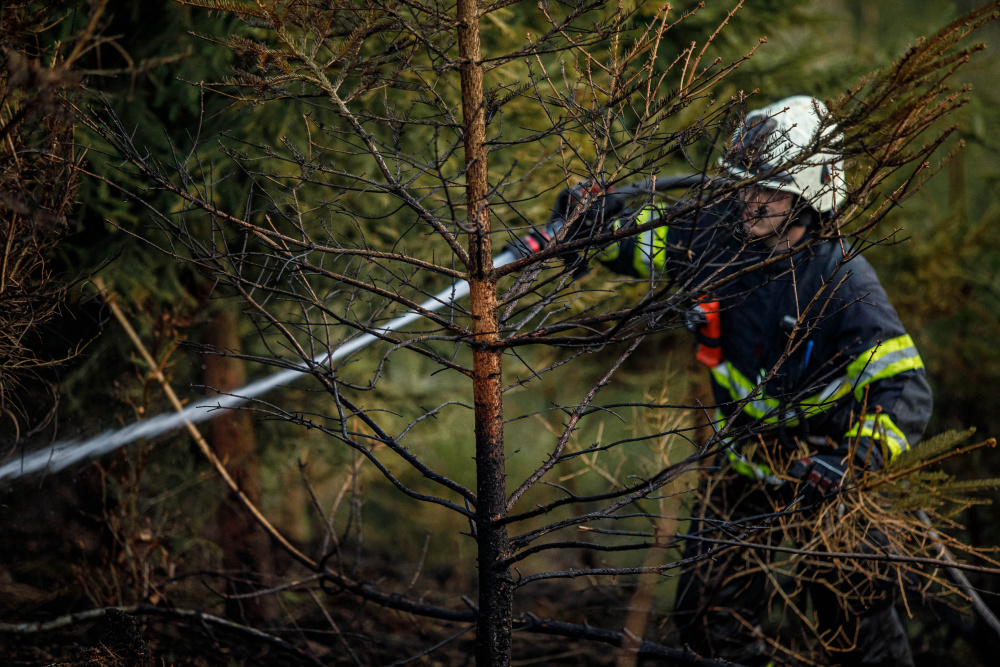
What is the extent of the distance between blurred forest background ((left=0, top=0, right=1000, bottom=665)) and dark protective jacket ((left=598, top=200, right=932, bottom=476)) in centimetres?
55

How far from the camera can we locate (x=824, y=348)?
3361 millimetres

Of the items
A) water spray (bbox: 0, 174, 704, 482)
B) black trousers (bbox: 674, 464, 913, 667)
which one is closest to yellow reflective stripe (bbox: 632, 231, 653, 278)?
water spray (bbox: 0, 174, 704, 482)

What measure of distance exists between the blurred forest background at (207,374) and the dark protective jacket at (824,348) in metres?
0.55

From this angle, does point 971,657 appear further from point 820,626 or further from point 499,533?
point 499,533

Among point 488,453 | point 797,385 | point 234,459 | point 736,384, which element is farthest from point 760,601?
point 234,459

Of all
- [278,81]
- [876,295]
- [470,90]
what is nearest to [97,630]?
[278,81]

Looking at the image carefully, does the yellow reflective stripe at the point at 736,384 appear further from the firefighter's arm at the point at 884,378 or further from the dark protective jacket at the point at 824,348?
the firefighter's arm at the point at 884,378

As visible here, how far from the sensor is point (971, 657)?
5281 millimetres

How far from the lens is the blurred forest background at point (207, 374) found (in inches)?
129

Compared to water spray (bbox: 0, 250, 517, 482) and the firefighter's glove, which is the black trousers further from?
water spray (bbox: 0, 250, 517, 482)

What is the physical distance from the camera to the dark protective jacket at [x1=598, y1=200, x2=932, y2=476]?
2.93 metres

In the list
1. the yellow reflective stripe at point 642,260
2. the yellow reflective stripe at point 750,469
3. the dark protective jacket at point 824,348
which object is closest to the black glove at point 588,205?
the dark protective jacket at point 824,348

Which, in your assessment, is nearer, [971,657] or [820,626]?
[820,626]

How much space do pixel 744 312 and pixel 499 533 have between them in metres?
2.14
